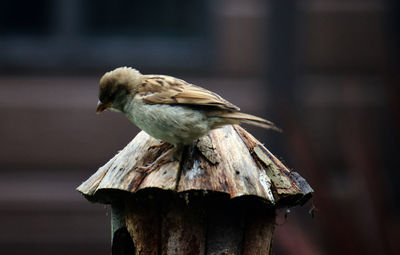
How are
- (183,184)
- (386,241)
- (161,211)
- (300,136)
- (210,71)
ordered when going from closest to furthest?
(183,184)
(161,211)
(386,241)
(300,136)
(210,71)

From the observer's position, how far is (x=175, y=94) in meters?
2.28

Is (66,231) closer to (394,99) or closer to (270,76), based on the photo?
(270,76)

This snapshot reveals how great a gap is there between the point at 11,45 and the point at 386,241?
4378mm

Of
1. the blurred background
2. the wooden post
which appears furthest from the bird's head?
the blurred background

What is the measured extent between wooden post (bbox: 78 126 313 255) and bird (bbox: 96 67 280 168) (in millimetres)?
64

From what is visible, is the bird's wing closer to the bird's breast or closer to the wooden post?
the bird's breast

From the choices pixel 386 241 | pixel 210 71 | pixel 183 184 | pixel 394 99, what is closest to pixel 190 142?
pixel 183 184

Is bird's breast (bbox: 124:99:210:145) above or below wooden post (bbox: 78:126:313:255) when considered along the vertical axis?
above

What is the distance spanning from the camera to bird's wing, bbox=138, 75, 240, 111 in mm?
2170

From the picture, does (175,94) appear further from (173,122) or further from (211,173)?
(211,173)

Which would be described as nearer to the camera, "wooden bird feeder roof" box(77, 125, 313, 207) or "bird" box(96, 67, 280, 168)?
"wooden bird feeder roof" box(77, 125, 313, 207)

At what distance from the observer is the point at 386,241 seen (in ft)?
12.2

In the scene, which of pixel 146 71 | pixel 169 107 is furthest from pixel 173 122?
pixel 146 71

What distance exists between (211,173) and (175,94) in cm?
38
